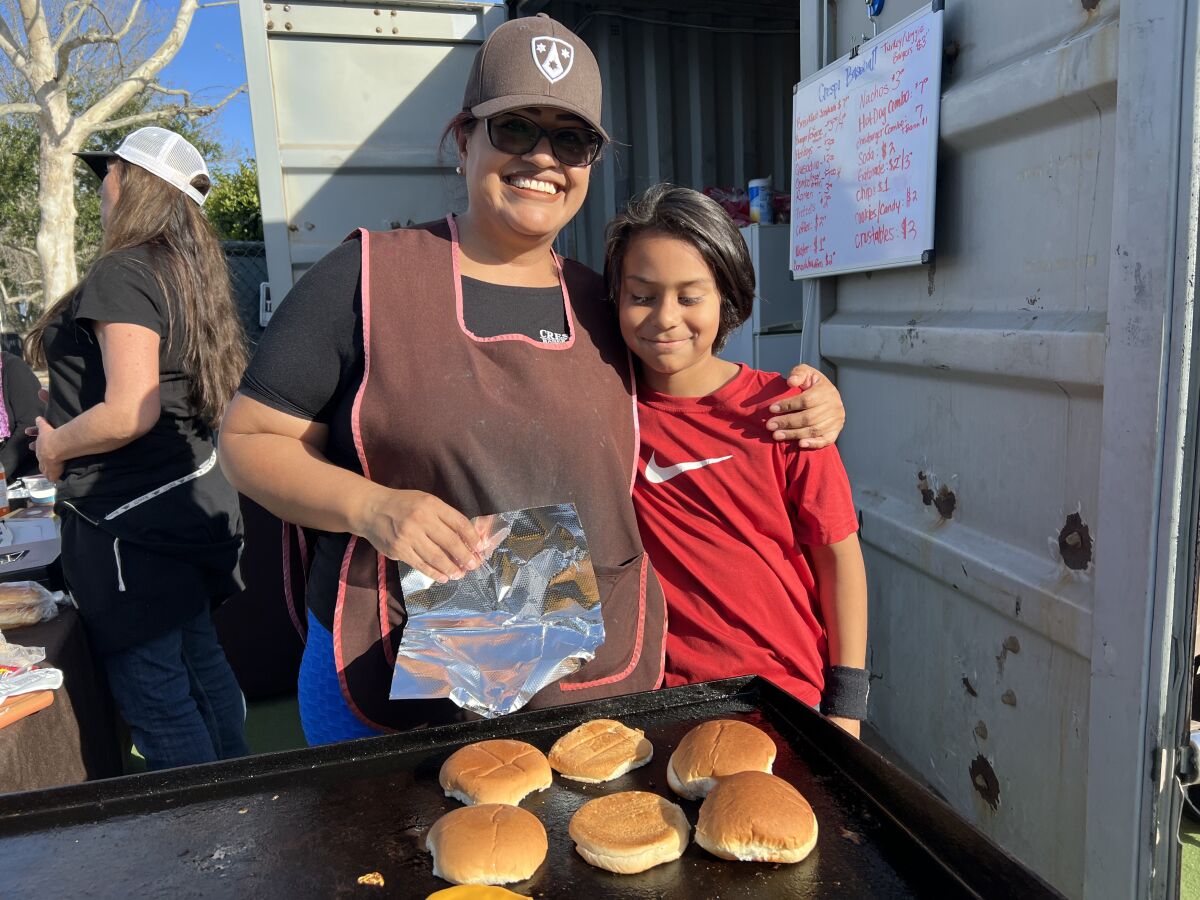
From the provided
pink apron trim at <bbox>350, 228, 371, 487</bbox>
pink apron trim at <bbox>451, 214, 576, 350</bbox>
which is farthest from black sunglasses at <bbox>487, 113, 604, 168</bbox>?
pink apron trim at <bbox>350, 228, 371, 487</bbox>

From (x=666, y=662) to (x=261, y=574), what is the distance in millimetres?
2612

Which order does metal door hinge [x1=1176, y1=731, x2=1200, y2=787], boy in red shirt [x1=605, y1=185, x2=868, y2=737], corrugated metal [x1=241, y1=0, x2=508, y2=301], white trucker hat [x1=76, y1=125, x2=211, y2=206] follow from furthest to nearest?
corrugated metal [x1=241, y1=0, x2=508, y2=301], white trucker hat [x1=76, y1=125, x2=211, y2=206], metal door hinge [x1=1176, y1=731, x2=1200, y2=787], boy in red shirt [x1=605, y1=185, x2=868, y2=737]

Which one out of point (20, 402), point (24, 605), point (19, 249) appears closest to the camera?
point (24, 605)

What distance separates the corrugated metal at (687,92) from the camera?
4531 millimetres

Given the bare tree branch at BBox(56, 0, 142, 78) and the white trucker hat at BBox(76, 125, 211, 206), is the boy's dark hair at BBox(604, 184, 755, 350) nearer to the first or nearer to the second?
the white trucker hat at BBox(76, 125, 211, 206)

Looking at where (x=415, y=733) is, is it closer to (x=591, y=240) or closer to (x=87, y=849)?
(x=87, y=849)

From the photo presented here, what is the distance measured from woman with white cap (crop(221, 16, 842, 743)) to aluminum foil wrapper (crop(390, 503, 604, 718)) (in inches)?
2.8

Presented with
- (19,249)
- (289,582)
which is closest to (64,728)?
(289,582)

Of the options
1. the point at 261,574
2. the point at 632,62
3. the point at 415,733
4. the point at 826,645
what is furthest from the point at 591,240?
the point at 415,733

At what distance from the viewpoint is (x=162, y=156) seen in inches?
101

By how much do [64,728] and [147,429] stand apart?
0.83m

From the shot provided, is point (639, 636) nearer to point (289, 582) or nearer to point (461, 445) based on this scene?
point (461, 445)

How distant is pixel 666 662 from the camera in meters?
1.62

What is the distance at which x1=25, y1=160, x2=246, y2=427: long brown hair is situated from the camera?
2449mm
